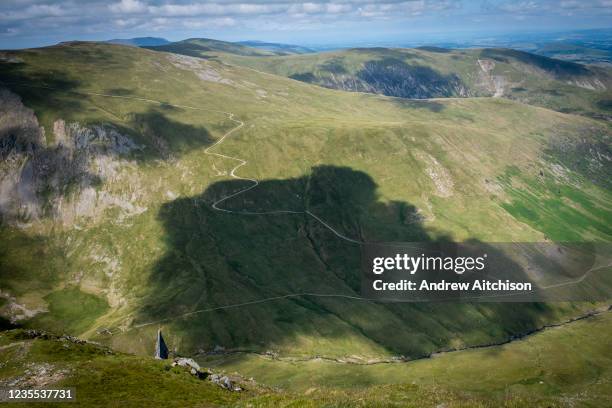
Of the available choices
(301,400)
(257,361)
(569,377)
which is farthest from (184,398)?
(569,377)

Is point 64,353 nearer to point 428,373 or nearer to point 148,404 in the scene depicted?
point 148,404

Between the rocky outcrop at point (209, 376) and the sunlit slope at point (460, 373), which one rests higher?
the rocky outcrop at point (209, 376)

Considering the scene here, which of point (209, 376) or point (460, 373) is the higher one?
point (209, 376)

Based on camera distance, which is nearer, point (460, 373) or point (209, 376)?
point (209, 376)

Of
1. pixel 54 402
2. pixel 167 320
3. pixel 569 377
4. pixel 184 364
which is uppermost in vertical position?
pixel 54 402

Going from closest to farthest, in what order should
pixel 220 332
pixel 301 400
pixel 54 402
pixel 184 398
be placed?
pixel 301 400 → pixel 54 402 → pixel 184 398 → pixel 220 332

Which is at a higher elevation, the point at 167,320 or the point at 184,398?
the point at 184,398

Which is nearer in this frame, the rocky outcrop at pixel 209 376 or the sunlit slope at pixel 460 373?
the rocky outcrop at pixel 209 376

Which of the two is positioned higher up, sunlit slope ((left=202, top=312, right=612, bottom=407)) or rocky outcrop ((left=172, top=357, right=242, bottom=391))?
rocky outcrop ((left=172, top=357, right=242, bottom=391))

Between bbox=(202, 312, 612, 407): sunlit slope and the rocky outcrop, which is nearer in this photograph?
the rocky outcrop

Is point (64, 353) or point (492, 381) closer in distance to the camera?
point (64, 353)

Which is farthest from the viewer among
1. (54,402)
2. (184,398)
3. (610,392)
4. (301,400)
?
(610,392)
